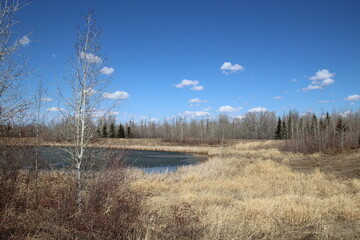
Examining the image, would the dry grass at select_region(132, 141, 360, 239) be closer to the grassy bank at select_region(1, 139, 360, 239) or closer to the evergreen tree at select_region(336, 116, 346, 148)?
the grassy bank at select_region(1, 139, 360, 239)

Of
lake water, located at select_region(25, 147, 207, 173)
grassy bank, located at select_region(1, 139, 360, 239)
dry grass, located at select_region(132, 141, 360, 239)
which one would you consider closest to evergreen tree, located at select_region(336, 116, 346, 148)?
lake water, located at select_region(25, 147, 207, 173)

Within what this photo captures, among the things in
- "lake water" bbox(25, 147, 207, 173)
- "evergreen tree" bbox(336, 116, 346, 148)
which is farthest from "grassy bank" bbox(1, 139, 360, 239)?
"evergreen tree" bbox(336, 116, 346, 148)

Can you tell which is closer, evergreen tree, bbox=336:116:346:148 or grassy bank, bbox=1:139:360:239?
grassy bank, bbox=1:139:360:239

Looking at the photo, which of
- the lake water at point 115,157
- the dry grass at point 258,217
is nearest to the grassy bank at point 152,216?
the dry grass at point 258,217

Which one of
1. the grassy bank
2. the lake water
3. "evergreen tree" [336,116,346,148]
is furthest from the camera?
"evergreen tree" [336,116,346,148]

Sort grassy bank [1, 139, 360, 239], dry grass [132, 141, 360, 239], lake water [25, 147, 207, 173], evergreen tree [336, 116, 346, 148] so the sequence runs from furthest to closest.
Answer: evergreen tree [336, 116, 346, 148]
lake water [25, 147, 207, 173]
dry grass [132, 141, 360, 239]
grassy bank [1, 139, 360, 239]

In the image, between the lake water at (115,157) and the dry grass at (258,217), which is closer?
the dry grass at (258,217)

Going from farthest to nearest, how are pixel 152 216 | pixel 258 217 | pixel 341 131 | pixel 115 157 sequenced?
pixel 341 131 < pixel 115 157 < pixel 258 217 < pixel 152 216

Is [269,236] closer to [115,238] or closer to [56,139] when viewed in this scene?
[115,238]

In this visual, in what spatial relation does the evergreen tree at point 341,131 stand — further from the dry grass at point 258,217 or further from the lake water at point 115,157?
the dry grass at point 258,217

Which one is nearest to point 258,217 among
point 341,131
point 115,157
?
point 115,157

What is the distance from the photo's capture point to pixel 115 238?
4.08 metres

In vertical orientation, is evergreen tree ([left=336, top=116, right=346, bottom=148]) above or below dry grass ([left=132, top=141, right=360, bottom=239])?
above

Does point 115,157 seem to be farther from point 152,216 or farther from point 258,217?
point 258,217
